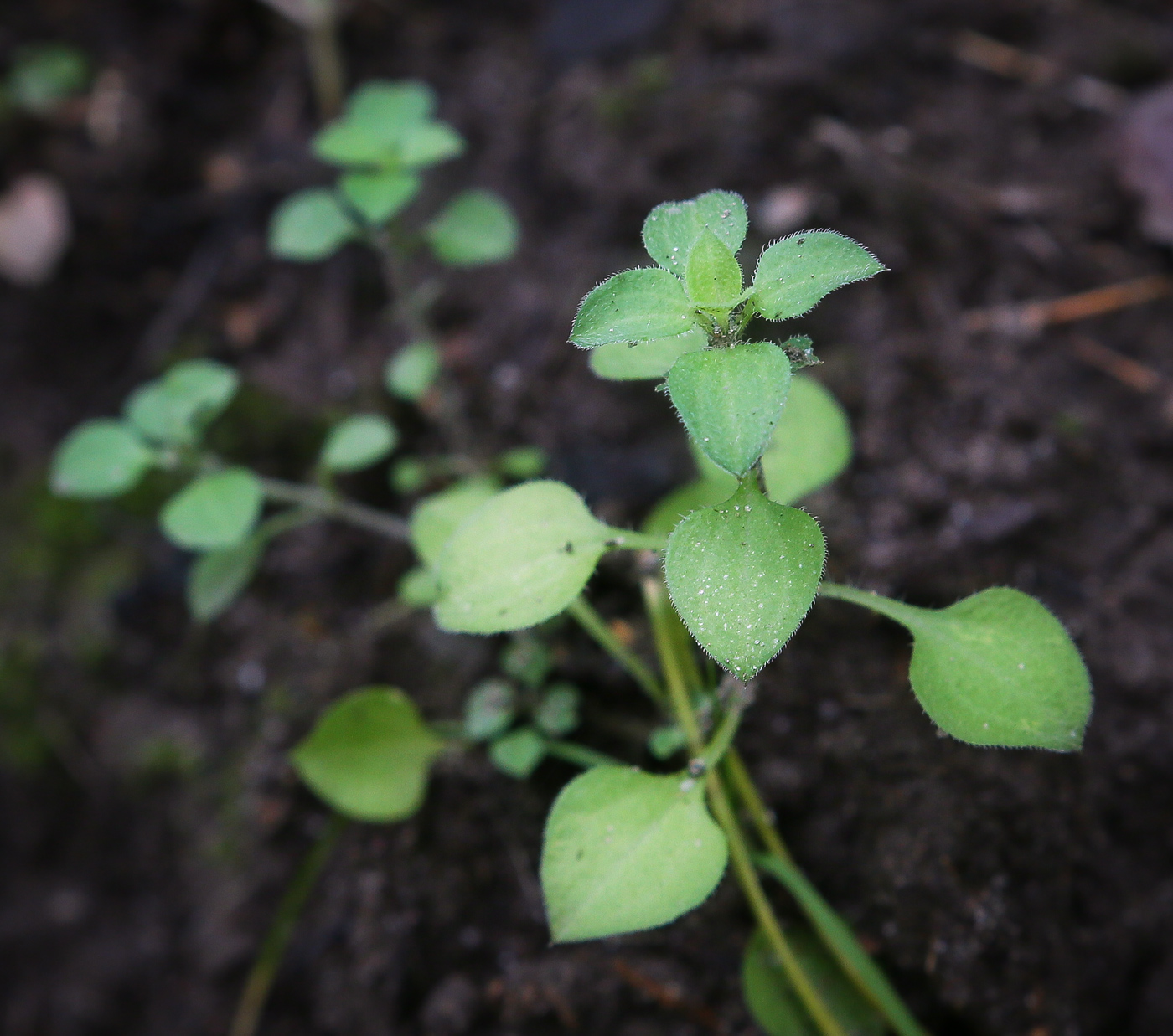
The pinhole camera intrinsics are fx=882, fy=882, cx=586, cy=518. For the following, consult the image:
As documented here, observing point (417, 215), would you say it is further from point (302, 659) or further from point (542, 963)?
point (542, 963)

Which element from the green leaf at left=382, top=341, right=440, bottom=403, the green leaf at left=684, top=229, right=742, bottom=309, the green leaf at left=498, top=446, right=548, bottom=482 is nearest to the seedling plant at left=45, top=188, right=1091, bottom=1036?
the green leaf at left=684, top=229, right=742, bottom=309

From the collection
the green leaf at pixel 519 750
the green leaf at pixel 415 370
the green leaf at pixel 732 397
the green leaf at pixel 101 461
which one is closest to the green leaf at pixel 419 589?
the green leaf at pixel 519 750

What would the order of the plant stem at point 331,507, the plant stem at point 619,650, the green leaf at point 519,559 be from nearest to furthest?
the green leaf at point 519,559 < the plant stem at point 619,650 < the plant stem at point 331,507

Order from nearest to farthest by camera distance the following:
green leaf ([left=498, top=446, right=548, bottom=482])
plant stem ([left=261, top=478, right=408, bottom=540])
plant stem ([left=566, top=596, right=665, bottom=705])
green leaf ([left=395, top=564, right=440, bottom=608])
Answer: plant stem ([left=566, top=596, right=665, bottom=705])
green leaf ([left=395, top=564, right=440, bottom=608])
plant stem ([left=261, top=478, right=408, bottom=540])
green leaf ([left=498, top=446, right=548, bottom=482])

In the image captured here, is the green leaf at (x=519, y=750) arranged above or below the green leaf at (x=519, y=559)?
below

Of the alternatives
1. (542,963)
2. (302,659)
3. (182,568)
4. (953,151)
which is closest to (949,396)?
(953,151)

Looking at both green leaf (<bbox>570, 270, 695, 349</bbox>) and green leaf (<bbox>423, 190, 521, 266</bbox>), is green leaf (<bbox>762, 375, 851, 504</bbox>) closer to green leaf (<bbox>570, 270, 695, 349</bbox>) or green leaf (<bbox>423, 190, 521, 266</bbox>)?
green leaf (<bbox>570, 270, 695, 349</bbox>)

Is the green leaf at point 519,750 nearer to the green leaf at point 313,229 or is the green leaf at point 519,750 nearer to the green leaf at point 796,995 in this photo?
the green leaf at point 796,995
